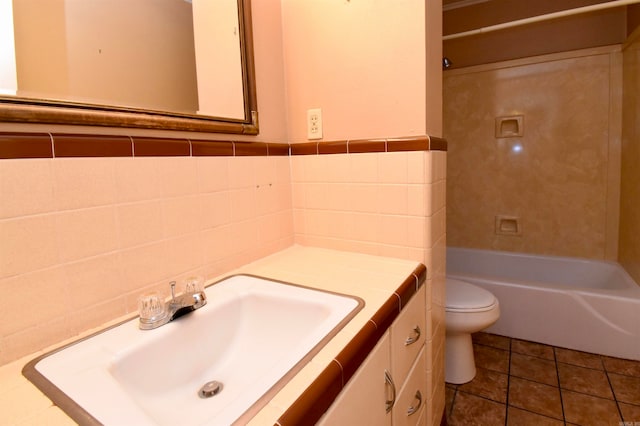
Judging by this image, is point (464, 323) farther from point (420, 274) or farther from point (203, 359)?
point (203, 359)

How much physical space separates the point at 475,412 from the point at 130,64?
183cm

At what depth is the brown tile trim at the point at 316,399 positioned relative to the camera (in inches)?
17.5

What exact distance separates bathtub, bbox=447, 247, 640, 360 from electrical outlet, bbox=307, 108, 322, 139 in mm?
1475

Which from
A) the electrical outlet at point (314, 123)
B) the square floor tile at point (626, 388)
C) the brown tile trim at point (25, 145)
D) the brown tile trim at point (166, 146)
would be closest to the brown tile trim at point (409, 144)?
the brown tile trim at point (166, 146)

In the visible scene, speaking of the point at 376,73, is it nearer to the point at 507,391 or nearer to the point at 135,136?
the point at 135,136

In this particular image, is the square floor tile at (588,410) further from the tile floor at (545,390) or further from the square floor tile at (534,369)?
the square floor tile at (534,369)

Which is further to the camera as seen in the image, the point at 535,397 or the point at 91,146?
the point at 535,397

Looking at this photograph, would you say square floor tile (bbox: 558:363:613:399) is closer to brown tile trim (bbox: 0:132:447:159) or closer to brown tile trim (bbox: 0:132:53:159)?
brown tile trim (bbox: 0:132:447:159)

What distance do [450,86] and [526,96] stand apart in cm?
54

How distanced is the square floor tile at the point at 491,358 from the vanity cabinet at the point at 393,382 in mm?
927

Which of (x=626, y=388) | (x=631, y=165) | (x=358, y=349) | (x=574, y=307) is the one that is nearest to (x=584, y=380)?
(x=626, y=388)

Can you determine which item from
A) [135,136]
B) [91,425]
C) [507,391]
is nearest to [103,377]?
[91,425]

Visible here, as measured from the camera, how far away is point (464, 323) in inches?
65.6

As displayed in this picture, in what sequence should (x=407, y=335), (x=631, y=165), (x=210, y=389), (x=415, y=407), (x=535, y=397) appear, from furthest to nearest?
(x=631, y=165)
(x=535, y=397)
(x=415, y=407)
(x=407, y=335)
(x=210, y=389)
